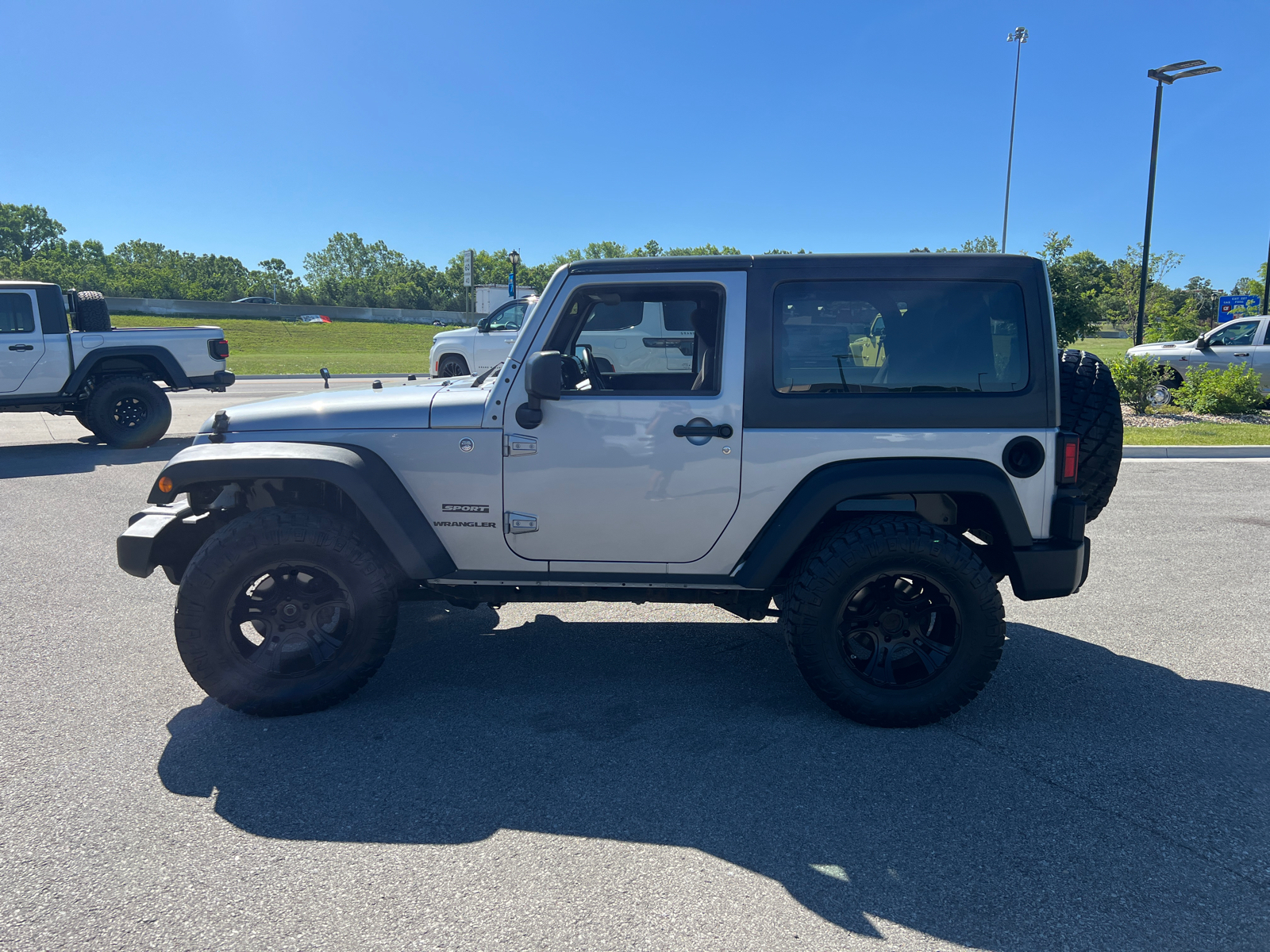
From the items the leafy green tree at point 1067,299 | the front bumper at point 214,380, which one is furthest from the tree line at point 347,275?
the front bumper at point 214,380

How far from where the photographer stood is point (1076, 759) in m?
3.38

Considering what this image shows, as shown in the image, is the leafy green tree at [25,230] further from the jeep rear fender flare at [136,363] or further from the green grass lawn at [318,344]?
the jeep rear fender flare at [136,363]

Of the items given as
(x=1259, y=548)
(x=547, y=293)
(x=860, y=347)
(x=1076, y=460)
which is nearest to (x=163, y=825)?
(x=547, y=293)

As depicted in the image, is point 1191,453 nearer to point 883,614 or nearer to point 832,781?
point 883,614

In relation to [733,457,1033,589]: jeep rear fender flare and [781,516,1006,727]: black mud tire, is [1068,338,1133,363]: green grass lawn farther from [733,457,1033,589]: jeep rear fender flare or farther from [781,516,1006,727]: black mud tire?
[781,516,1006,727]: black mud tire

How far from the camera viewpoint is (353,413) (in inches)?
150

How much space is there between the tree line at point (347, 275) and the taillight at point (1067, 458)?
26541mm

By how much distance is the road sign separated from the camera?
26469 mm

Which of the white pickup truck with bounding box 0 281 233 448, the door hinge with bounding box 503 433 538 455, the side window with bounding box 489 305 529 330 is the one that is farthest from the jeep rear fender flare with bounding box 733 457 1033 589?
the side window with bounding box 489 305 529 330

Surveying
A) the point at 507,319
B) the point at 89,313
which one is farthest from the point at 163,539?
the point at 507,319

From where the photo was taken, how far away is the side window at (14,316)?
429 inches

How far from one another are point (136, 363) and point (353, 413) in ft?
31.2

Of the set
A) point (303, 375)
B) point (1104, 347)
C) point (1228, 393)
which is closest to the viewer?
point (1228, 393)

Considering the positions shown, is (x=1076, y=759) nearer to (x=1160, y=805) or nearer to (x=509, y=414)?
(x=1160, y=805)
